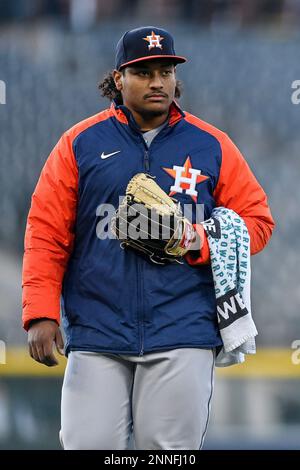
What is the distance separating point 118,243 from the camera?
2332 millimetres

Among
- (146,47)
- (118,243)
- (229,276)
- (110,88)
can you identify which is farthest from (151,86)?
(229,276)

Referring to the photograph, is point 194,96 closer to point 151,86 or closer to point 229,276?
point 151,86

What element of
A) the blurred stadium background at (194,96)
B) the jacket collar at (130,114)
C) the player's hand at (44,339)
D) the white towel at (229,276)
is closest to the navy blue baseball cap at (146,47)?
the jacket collar at (130,114)

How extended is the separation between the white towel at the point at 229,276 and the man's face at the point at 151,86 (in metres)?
0.32

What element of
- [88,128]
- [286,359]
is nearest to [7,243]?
[286,359]

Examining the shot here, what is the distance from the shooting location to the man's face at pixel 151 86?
7.80 feet

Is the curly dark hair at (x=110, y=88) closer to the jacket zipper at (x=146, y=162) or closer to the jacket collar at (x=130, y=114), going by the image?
the jacket collar at (x=130, y=114)

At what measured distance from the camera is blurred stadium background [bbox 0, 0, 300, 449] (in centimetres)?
652

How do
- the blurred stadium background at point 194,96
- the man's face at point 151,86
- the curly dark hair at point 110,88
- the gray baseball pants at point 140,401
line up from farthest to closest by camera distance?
1. the blurred stadium background at point 194,96
2. the curly dark hair at point 110,88
3. the man's face at point 151,86
4. the gray baseball pants at point 140,401

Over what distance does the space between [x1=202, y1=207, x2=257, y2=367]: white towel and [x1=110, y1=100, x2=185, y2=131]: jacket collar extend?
0.95 feet

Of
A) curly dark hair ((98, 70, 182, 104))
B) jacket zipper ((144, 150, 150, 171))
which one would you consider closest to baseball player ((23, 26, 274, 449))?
jacket zipper ((144, 150, 150, 171))

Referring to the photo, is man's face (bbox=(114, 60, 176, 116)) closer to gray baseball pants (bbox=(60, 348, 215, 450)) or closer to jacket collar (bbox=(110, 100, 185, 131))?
jacket collar (bbox=(110, 100, 185, 131))

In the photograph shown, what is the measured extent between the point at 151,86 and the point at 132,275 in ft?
1.56

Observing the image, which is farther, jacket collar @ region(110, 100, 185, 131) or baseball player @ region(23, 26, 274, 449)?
jacket collar @ region(110, 100, 185, 131)
